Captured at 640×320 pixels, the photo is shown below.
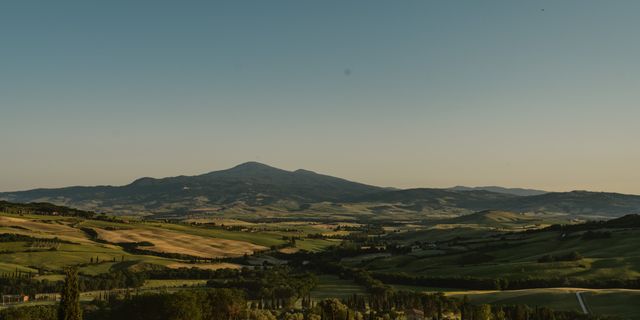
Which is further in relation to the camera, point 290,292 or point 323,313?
point 290,292

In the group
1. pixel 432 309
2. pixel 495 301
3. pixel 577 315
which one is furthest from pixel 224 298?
pixel 577 315

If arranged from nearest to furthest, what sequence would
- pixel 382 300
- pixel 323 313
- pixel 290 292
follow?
1. pixel 323 313
2. pixel 382 300
3. pixel 290 292

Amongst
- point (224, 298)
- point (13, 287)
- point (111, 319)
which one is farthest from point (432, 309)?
point (13, 287)

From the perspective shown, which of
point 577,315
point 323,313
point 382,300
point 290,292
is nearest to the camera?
point 577,315

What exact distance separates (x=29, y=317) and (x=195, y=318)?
43.4 meters

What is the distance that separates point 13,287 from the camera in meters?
194

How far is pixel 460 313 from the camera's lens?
517 ft

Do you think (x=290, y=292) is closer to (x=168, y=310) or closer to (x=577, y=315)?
(x=168, y=310)

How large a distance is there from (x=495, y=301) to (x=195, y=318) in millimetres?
91800

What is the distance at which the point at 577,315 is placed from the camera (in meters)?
134

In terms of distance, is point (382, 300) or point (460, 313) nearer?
point (460, 313)

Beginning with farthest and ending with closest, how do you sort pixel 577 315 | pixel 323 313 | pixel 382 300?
pixel 382 300, pixel 323 313, pixel 577 315

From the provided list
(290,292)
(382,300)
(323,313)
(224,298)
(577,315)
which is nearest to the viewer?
(577,315)

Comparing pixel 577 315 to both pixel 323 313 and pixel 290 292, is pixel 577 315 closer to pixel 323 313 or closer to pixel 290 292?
pixel 323 313
